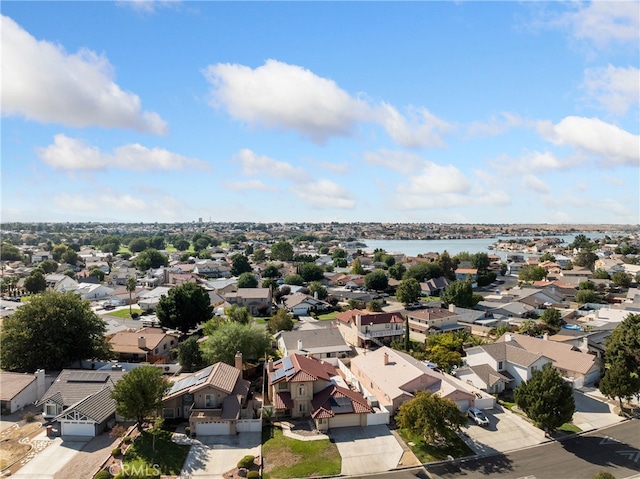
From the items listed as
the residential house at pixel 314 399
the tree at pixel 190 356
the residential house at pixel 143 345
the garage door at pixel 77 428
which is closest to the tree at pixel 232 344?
the tree at pixel 190 356

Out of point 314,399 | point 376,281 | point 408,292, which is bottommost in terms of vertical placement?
point 314,399

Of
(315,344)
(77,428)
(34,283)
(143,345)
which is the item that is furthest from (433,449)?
(34,283)

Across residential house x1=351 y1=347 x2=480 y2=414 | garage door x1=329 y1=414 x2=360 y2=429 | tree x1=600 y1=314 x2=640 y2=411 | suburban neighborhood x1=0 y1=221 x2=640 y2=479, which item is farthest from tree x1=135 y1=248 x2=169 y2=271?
tree x1=600 y1=314 x2=640 y2=411

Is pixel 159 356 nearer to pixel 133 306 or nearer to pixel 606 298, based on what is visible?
pixel 133 306

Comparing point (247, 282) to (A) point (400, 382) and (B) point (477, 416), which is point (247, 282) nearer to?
(A) point (400, 382)

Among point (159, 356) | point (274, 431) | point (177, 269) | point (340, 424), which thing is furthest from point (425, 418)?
point (177, 269)

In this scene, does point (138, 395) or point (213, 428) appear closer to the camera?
point (138, 395)

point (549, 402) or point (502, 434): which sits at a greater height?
point (549, 402)
